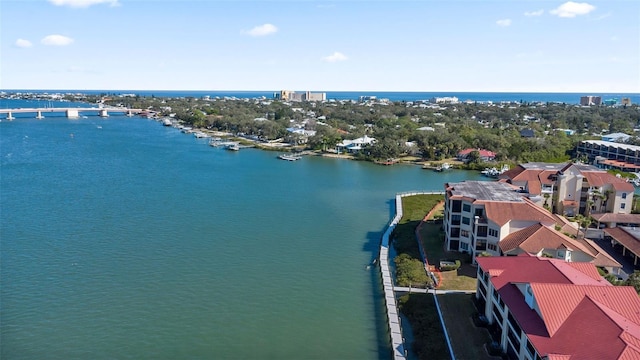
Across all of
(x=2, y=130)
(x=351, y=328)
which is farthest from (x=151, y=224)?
(x=2, y=130)

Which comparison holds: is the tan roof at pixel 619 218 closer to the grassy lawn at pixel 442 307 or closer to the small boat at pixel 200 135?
the grassy lawn at pixel 442 307

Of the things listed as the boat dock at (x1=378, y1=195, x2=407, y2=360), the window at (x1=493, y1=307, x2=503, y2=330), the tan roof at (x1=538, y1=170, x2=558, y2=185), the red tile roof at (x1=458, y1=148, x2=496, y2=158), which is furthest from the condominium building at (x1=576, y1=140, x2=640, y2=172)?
the window at (x1=493, y1=307, x2=503, y2=330)

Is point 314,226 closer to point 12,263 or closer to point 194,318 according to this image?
point 194,318

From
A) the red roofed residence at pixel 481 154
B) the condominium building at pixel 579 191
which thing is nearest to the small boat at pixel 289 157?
the red roofed residence at pixel 481 154

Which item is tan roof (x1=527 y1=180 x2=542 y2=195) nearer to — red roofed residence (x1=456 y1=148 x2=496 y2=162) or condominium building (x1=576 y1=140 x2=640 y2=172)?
red roofed residence (x1=456 y1=148 x2=496 y2=162)

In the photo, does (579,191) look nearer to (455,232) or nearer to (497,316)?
(455,232)
